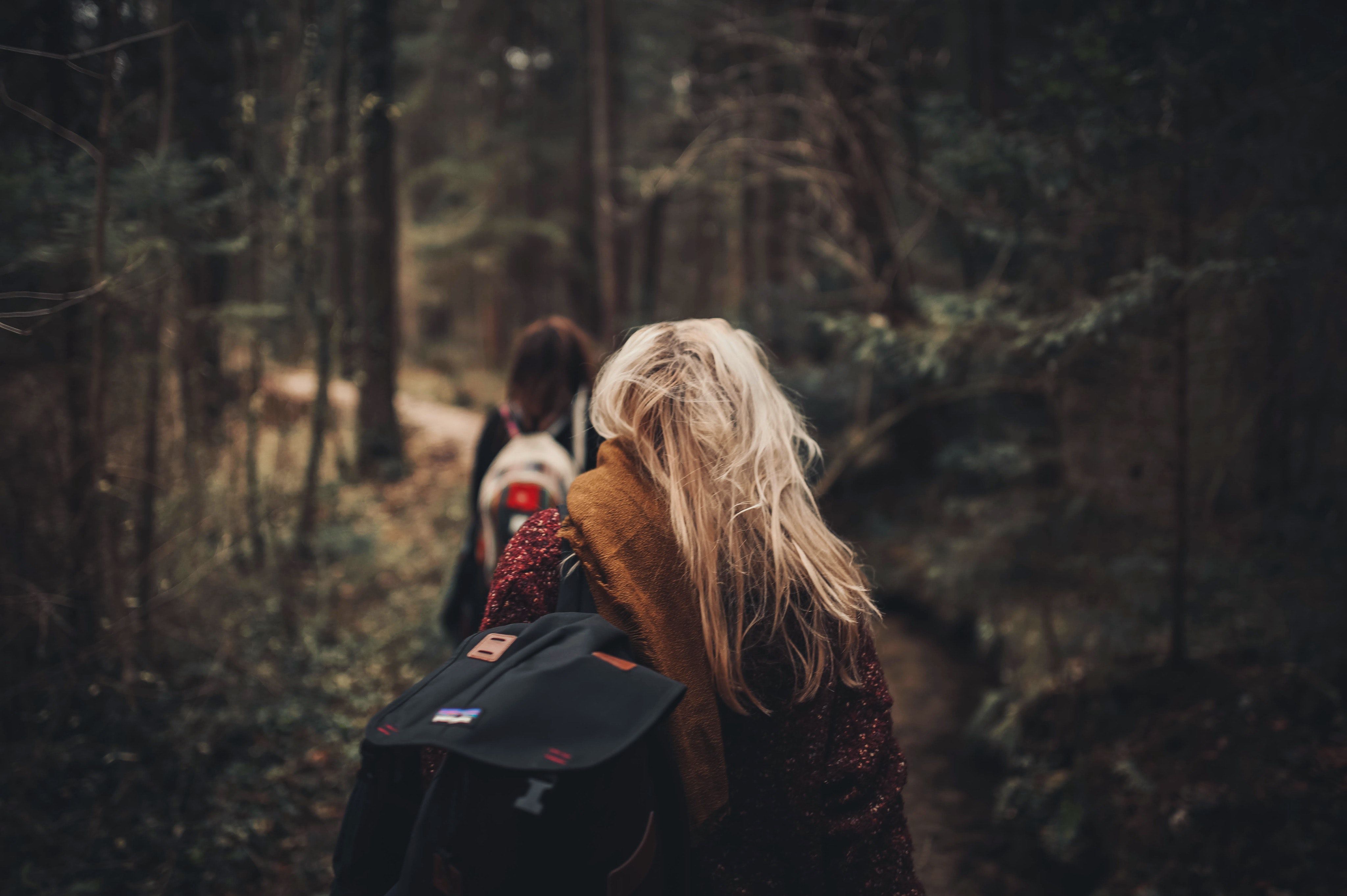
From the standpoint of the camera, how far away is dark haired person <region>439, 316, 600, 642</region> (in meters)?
3.58

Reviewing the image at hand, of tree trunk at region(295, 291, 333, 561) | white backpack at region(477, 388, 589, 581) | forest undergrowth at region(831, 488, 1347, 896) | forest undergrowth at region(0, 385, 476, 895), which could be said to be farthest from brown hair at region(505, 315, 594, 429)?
tree trunk at region(295, 291, 333, 561)

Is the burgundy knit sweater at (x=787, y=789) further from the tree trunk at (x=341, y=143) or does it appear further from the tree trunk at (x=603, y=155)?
the tree trunk at (x=603, y=155)

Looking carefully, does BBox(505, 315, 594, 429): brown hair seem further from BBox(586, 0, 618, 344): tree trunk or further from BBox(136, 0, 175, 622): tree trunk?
BBox(586, 0, 618, 344): tree trunk

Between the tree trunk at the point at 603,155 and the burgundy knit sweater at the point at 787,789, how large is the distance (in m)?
10.7

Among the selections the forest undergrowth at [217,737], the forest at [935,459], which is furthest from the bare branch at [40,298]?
the forest undergrowth at [217,737]

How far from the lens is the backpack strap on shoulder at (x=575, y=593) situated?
1.66 m

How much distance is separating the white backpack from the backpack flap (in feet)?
6.10

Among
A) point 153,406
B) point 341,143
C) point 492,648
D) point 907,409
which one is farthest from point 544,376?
point 341,143

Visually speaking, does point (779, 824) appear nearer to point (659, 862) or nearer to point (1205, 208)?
point (659, 862)

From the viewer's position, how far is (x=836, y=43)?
798cm

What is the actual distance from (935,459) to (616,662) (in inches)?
311

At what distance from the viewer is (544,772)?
1.21 m

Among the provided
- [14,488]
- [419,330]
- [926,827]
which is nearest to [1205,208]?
[926,827]

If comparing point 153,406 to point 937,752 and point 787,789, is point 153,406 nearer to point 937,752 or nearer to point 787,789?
point 787,789
